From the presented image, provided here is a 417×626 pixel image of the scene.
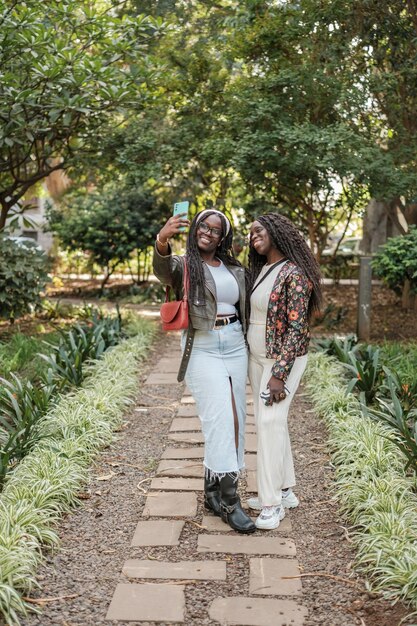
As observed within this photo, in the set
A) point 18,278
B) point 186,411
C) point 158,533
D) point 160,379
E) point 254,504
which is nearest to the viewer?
point 158,533

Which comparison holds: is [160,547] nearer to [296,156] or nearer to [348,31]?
[296,156]

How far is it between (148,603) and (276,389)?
1.26 m

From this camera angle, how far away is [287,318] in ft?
12.6

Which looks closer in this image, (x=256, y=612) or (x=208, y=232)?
(x=256, y=612)

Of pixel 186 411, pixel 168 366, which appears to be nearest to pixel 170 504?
pixel 186 411

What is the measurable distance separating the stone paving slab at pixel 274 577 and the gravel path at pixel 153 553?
0.13 ft

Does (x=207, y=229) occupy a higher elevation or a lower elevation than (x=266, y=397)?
higher

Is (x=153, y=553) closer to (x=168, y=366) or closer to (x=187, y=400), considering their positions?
(x=187, y=400)

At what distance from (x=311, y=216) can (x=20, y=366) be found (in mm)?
5426

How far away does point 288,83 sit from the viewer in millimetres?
9070

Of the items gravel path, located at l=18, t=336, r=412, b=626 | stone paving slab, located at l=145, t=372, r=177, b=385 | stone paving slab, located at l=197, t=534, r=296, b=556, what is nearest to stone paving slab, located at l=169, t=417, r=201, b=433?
gravel path, located at l=18, t=336, r=412, b=626

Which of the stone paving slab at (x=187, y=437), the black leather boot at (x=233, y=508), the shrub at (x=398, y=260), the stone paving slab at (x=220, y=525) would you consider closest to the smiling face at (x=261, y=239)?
the black leather boot at (x=233, y=508)

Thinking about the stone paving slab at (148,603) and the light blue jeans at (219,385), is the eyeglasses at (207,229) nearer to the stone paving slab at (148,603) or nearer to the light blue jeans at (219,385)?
the light blue jeans at (219,385)

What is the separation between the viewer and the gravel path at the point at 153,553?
123 inches
